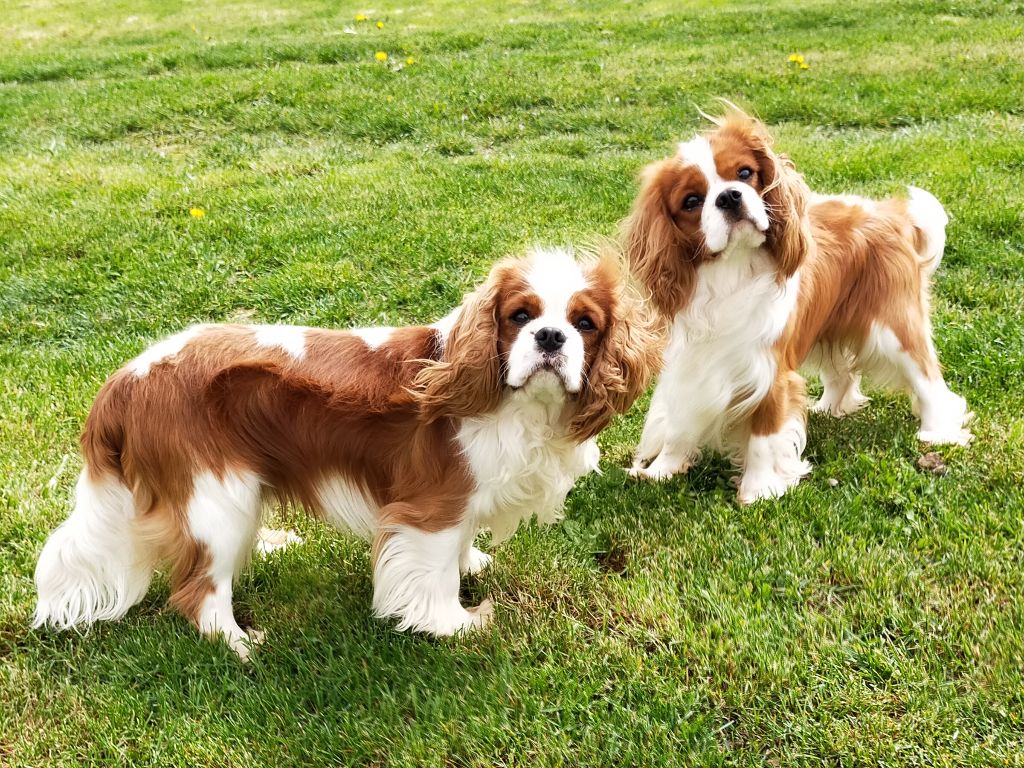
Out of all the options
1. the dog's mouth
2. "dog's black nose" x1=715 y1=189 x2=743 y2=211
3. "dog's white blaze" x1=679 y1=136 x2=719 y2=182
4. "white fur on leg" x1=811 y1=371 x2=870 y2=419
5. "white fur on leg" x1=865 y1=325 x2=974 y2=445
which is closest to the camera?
the dog's mouth

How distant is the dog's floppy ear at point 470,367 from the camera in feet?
9.02

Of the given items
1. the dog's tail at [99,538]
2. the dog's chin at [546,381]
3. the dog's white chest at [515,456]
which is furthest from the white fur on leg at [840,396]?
the dog's tail at [99,538]

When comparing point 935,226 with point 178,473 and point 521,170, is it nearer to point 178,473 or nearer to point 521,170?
point 178,473

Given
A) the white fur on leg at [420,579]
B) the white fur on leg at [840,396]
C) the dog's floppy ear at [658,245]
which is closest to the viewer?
the white fur on leg at [420,579]

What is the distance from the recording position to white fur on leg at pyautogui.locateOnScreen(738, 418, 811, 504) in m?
3.71

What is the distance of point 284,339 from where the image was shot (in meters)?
2.97

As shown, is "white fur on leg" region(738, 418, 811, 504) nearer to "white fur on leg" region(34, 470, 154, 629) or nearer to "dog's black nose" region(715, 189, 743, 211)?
"dog's black nose" region(715, 189, 743, 211)

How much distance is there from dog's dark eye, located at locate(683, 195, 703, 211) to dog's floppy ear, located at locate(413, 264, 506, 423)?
0.92 meters

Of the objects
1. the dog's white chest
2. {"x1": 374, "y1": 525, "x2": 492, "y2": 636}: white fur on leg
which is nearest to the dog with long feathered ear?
the dog's white chest

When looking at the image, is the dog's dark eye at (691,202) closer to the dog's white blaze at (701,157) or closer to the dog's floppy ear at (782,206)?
the dog's white blaze at (701,157)

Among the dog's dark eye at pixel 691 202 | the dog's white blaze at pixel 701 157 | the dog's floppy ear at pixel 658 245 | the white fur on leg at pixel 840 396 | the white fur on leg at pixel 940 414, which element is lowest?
the white fur on leg at pixel 840 396

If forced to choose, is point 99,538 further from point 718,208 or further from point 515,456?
point 718,208

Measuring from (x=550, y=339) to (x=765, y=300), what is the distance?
47.5 inches

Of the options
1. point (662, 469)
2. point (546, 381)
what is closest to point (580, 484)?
point (662, 469)
